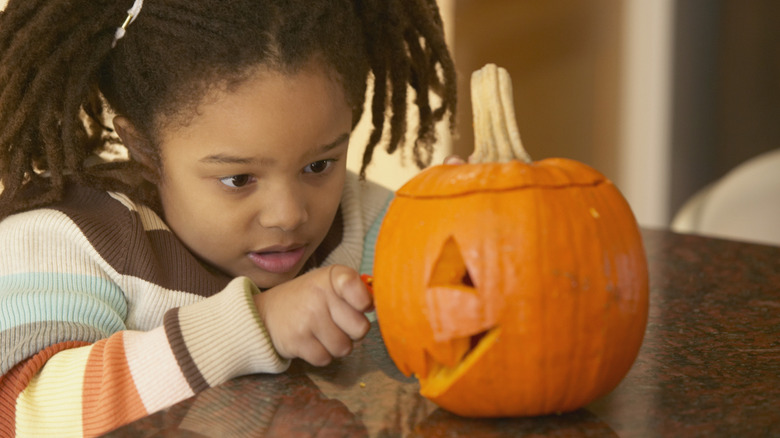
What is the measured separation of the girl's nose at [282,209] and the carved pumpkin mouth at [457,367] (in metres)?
0.52

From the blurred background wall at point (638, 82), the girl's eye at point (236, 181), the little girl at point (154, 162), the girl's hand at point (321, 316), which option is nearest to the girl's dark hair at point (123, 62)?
the little girl at point (154, 162)

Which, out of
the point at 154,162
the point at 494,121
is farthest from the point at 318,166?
the point at 494,121

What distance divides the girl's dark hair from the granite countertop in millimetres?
474

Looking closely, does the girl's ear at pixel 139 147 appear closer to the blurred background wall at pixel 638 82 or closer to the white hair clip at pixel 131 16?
the white hair clip at pixel 131 16

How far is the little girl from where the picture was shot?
3.61 feet

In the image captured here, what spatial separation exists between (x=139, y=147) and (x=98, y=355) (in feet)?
1.54

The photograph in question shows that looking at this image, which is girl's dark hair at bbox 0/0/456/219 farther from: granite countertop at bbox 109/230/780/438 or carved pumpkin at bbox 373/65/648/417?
carved pumpkin at bbox 373/65/648/417

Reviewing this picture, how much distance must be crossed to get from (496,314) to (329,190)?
67 centimetres

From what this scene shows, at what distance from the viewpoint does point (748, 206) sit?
2393 mm

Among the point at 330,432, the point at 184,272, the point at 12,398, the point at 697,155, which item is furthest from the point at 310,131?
the point at 697,155

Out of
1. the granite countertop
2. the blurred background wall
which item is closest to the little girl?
the granite countertop

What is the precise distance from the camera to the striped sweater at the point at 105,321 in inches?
37.8

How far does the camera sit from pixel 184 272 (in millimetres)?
1287

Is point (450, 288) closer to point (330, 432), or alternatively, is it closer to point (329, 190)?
point (330, 432)
